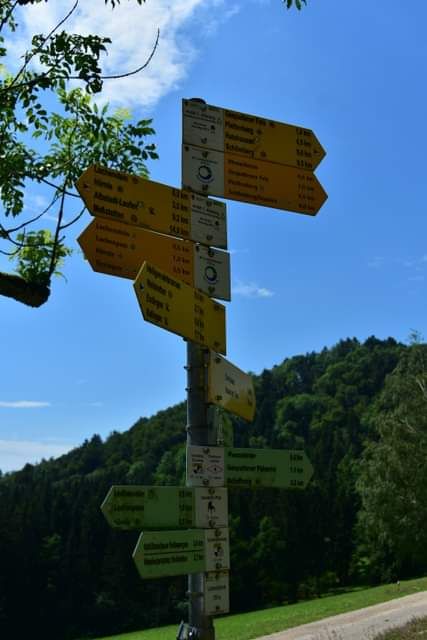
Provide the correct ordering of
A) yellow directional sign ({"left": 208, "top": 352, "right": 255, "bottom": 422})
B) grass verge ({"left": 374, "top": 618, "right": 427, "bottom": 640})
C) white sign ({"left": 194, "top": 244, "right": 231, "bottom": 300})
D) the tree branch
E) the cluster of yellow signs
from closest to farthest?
the cluster of yellow signs, yellow directional sign ({"left": 208, "top": 352, "right": 255, "bottom": 422}), white sign ({"left": 194, "top": 244, "right": 231, "bottom": 300}), the tree branch, grass verge ({"left": 374, "top": 618, "right": 427, "bottom": 640})

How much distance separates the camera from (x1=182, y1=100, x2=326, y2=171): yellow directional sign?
3852 mm

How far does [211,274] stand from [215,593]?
1530 millimetres

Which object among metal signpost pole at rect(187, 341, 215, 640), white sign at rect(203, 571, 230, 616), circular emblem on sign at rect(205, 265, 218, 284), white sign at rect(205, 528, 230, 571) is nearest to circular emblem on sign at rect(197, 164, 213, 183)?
circular emblem on sign at rect(205, 265, 218, 284)

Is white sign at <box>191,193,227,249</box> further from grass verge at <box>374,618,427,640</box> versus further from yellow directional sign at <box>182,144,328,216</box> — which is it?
grass verge at <box>374,618,427,640</box>

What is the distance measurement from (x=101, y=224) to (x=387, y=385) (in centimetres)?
3958

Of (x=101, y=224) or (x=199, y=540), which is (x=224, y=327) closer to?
(x=101, y=224)

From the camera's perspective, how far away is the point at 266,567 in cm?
6744

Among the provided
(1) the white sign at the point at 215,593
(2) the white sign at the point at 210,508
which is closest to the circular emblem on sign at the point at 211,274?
(2) the white sign at the point at 210,508

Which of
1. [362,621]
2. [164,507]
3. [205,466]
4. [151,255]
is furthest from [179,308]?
[362,621]

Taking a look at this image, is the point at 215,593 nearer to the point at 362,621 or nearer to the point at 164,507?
the point at 164,507

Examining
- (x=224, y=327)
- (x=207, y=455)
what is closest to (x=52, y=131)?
(x=224, y=327)

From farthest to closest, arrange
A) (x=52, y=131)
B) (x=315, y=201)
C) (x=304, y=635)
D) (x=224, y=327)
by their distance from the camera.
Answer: (x=304, y=635) → (x=52, y=131) → (x=315, y=201) → (x=224, y=327)

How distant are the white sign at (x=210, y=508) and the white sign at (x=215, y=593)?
A: 217mm

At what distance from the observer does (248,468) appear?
3539 mm
